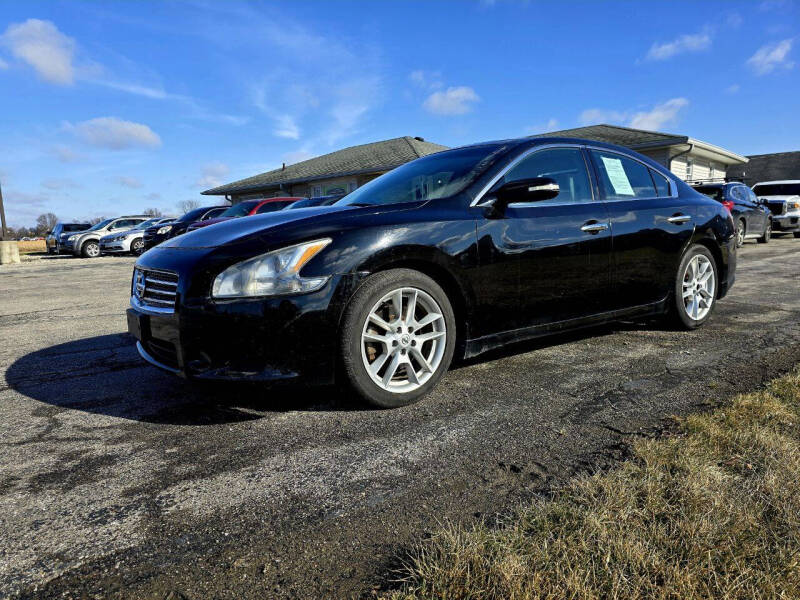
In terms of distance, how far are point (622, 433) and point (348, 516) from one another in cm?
139

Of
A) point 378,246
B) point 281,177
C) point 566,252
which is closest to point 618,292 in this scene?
point 566,252

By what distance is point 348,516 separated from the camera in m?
1.94

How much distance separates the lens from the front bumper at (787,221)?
18.1m

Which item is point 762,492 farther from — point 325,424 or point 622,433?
point 325,424

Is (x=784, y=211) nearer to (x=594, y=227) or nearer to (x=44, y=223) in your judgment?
(x=594, y=227)

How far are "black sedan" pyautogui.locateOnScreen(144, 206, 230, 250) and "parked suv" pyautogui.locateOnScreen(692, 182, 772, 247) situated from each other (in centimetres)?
1341

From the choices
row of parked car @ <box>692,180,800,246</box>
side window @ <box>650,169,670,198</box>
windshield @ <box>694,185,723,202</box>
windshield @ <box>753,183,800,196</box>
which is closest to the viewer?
side window @ <box>650,169,670,198</box>

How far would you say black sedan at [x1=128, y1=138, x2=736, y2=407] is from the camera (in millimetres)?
2762

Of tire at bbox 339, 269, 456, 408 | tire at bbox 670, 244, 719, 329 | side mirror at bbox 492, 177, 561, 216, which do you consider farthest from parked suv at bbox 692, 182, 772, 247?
tire at bbox 339, 269, 456, 408

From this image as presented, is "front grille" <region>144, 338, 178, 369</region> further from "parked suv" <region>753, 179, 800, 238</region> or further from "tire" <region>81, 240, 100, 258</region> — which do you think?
"tire" <region>81, 240, 100, 258</region>

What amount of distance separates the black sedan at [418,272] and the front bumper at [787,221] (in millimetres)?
16966

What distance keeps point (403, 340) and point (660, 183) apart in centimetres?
291

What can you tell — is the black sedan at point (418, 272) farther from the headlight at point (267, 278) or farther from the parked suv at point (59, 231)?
the parked suv at point (59, 231)

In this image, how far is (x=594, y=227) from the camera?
3887 mm
